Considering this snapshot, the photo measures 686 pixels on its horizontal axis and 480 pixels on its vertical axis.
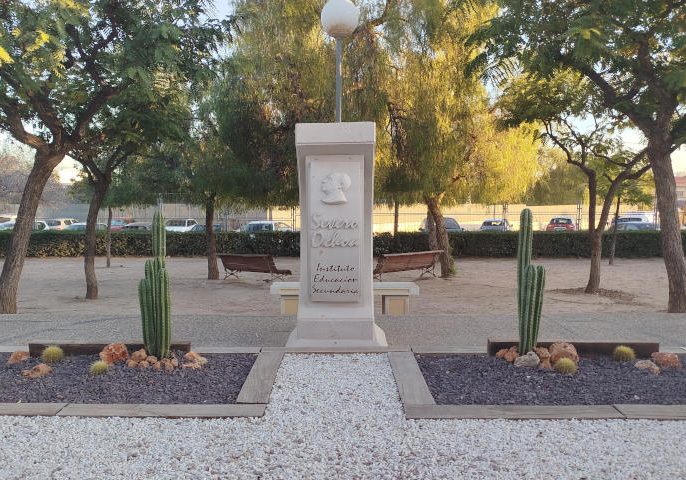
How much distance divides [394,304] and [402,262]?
17.8 feet

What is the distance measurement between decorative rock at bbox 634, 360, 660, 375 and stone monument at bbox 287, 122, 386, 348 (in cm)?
221

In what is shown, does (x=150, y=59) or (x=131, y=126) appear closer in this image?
(x=150, y=59)

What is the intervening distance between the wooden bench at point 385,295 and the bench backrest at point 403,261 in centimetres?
460

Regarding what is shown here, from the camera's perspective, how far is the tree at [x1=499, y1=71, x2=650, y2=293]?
11430 millimetres

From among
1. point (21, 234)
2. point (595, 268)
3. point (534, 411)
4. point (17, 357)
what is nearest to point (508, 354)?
point (534, 411)

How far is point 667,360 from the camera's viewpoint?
4711 millimetres

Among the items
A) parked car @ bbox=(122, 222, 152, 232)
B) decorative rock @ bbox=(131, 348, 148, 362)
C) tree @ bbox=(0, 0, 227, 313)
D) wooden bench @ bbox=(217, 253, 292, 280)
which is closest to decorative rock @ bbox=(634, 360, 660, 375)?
decorative rock @ bbox=(131, 348, 148, 362)

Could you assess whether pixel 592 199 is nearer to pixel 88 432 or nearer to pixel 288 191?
pixel 288 191

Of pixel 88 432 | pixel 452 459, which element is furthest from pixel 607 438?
pixel 88 432

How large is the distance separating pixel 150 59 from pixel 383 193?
7259 mm

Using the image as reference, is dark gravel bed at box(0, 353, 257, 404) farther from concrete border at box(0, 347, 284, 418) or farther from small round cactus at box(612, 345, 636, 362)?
small round cactus at box(612, 345, 636, 362)

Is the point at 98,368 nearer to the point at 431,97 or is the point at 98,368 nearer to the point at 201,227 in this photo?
the point at 431,97

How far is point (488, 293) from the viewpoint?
12375mm

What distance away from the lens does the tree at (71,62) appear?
7531 mm
